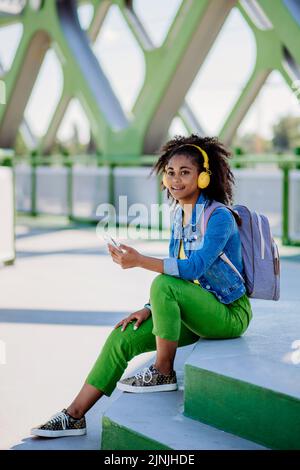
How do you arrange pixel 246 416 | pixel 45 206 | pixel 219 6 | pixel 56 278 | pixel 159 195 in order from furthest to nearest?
pixel 45 206 < pixel 219 6 < pixel 159 195 < pixel 56 278 < pixel 246 416

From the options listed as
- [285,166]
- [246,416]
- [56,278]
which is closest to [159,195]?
[285,166]

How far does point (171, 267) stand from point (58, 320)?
7.19 ft

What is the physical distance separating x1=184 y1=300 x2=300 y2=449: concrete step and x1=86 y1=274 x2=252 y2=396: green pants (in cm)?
9

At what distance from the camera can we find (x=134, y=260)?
2.75 metres

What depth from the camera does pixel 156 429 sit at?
2477 millimetres

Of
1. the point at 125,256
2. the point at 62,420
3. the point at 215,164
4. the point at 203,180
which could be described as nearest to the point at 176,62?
the point at 215,164

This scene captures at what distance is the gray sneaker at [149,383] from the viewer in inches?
114

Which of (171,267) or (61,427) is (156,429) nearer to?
(61,427)

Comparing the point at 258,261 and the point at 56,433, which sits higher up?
the point at 258,261

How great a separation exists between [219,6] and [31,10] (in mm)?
4995

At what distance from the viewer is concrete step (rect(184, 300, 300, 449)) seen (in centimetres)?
233

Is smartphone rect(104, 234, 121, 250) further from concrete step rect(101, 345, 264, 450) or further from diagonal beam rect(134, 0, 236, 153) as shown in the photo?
diagonal beam rect(134, 0, 236, 153)

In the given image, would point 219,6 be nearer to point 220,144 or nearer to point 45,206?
point 45,206

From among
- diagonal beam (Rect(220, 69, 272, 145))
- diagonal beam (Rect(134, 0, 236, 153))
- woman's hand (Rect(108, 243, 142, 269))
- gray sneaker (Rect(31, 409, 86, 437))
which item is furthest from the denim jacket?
diagonal beam (Rect(220, 69, 272, 145))
